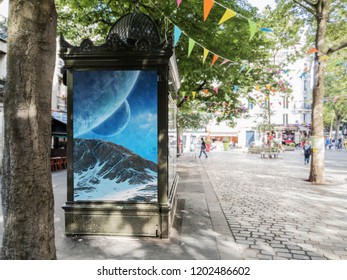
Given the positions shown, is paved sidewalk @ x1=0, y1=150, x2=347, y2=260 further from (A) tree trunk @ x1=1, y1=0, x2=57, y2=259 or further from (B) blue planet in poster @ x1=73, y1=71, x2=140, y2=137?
(B) blue planet in poster @ x1=73, y1=71, x2=140, y2=137

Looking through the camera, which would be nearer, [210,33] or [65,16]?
[210,33]

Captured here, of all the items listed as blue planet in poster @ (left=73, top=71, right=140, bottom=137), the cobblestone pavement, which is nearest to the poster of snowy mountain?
blue planet in poster @ (left=73, top=71, right=140, bottom=137)

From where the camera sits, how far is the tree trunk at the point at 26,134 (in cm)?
265

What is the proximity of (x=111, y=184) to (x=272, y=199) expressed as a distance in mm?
5019

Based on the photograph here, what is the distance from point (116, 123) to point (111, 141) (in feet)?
1.05

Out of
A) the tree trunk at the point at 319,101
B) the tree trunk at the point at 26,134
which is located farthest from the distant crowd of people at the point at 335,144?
the tree trunk at the point at 26,134

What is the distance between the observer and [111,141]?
17.1 ft

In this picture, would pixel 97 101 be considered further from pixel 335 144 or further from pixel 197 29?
pixel 335 144

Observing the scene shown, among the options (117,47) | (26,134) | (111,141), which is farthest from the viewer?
(111,141)

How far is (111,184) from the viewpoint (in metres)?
5.22

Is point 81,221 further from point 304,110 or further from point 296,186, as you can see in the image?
point 304,110

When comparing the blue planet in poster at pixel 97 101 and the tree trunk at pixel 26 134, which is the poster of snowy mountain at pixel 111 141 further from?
the tree trunk at pixel 26 134

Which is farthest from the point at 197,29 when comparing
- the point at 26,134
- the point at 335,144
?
the point at 335,144

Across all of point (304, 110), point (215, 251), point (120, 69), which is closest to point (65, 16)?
point (120, 69)
